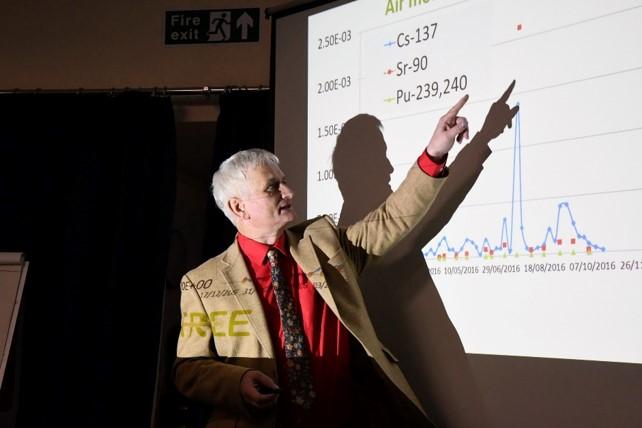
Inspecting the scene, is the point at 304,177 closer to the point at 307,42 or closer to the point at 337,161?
the point at 337,161

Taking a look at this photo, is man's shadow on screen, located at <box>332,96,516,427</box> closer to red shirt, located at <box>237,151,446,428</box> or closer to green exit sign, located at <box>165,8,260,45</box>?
red shirt, located at <box>237,151,446,428</box>

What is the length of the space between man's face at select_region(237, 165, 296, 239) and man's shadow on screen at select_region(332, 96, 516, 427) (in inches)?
11.2

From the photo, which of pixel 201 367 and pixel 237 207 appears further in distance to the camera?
pixel 237 207

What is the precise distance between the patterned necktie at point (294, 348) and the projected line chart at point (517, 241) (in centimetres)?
42

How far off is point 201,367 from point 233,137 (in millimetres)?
1387

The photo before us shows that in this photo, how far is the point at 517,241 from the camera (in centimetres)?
177

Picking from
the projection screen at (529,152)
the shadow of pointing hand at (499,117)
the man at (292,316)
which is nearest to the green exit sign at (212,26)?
the projection screen at (529,152)

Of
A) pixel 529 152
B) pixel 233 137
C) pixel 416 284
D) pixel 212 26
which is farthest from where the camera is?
pixel 212 26

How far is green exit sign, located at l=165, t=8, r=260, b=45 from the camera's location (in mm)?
3195

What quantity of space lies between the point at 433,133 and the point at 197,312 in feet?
2.70

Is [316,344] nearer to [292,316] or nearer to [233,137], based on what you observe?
[292,316]

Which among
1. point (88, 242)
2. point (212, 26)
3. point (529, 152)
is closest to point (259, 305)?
point (529, 152)

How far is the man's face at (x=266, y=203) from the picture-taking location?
195cm

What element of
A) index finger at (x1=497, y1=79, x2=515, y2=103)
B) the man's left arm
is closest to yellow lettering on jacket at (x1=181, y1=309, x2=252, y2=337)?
the man's left arm
